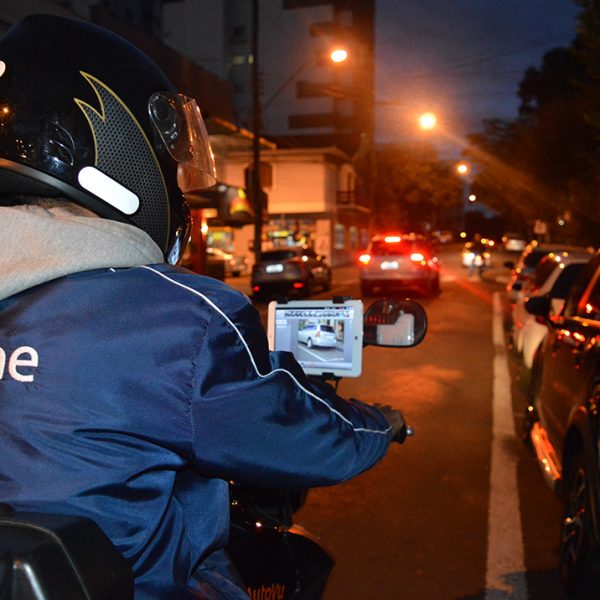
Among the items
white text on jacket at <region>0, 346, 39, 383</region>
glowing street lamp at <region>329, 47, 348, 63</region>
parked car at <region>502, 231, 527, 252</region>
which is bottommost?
parked car at <region>502, 231, 527, 252</region>

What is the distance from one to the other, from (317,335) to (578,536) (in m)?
2.00

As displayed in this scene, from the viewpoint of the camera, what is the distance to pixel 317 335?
2.33 m

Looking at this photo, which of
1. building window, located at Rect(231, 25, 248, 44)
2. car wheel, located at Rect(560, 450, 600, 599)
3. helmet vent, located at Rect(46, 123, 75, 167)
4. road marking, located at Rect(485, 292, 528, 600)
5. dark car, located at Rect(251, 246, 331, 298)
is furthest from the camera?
building window, located at Rect(231, 25, 248, 44)

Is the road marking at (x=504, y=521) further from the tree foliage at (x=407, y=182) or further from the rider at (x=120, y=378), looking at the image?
the tree foliage at (x=407, y=182)

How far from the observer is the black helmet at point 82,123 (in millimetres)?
1604

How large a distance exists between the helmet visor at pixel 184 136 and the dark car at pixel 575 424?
225 centimetres

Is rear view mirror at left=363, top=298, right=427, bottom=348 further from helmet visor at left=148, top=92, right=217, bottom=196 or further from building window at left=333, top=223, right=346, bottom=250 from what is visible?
building window at left=333, top=223, right=346, bottom=250

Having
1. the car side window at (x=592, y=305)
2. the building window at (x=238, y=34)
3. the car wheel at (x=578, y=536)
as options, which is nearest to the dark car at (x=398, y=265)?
the car side window at (x=592, y=305)

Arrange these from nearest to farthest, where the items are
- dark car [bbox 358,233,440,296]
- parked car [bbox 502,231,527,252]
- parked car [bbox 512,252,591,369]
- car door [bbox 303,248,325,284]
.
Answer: parked car [bbox 512,252,591,369] → dark car [bbox 358,233,440,296] → car door [bbox 303,248,325,284] → parked car [bbox 502,231,527,252]

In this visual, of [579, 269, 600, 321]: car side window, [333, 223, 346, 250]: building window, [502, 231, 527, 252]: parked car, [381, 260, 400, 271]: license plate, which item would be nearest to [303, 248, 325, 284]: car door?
[381, 260, 400, 271]: license plate

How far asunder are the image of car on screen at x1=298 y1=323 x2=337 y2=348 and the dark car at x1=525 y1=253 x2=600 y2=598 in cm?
164

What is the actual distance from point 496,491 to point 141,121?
4.34m

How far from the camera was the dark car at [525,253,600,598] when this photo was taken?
329 centimetres

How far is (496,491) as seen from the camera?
17.1 ft
